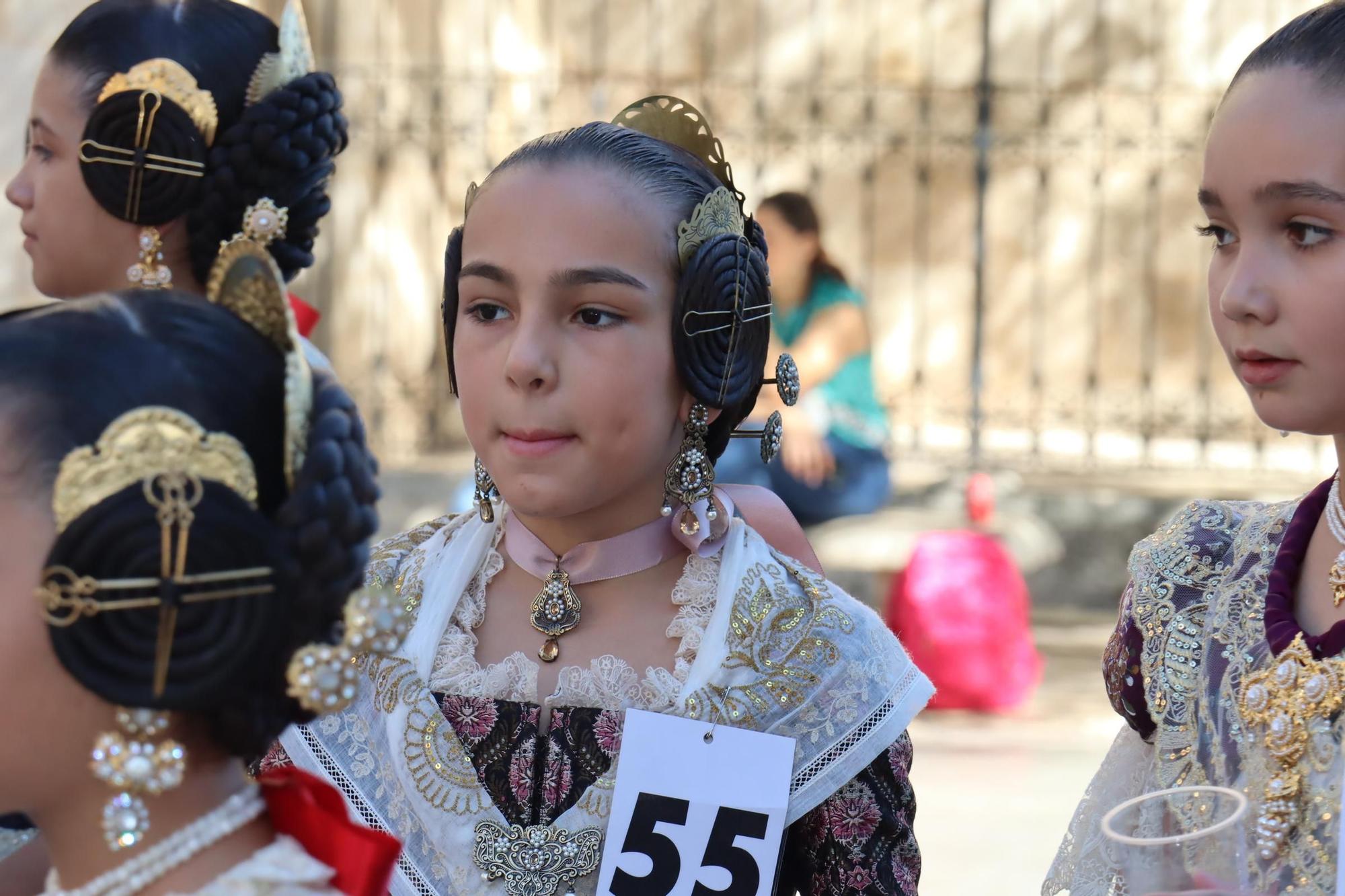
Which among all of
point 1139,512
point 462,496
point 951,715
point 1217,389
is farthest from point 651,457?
point 1217,389

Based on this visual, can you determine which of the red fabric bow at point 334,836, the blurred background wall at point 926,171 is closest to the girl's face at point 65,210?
the red fabric bow at point 334,836

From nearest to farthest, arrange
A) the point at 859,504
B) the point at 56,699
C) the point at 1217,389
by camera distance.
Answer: the point at 56,699 < the point at 859,504 < the point at 1217,389

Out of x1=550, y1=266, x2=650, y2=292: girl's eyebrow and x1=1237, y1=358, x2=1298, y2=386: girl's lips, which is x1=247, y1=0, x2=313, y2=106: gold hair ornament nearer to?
x1=550, y1=266, x2=650, y2=292: girl's eyebrow

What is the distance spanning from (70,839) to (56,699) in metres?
0.15

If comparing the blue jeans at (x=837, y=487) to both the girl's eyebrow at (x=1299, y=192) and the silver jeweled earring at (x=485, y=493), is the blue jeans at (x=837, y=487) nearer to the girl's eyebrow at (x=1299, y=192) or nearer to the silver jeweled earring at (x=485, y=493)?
the silver jeweled earring at (x=485, y=493)

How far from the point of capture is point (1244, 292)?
6.73ft

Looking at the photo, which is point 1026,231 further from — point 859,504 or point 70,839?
point 70,839

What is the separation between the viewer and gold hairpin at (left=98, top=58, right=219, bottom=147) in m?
2.62

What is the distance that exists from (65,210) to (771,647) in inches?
49.9

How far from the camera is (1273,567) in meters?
2.29

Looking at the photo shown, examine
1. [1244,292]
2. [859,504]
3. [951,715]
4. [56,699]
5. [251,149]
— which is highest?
[251,149]

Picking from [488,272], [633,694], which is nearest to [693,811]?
[633,694]

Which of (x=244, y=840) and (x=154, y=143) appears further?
(x=154, y=143)

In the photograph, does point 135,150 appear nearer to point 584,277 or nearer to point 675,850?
point 584,277
